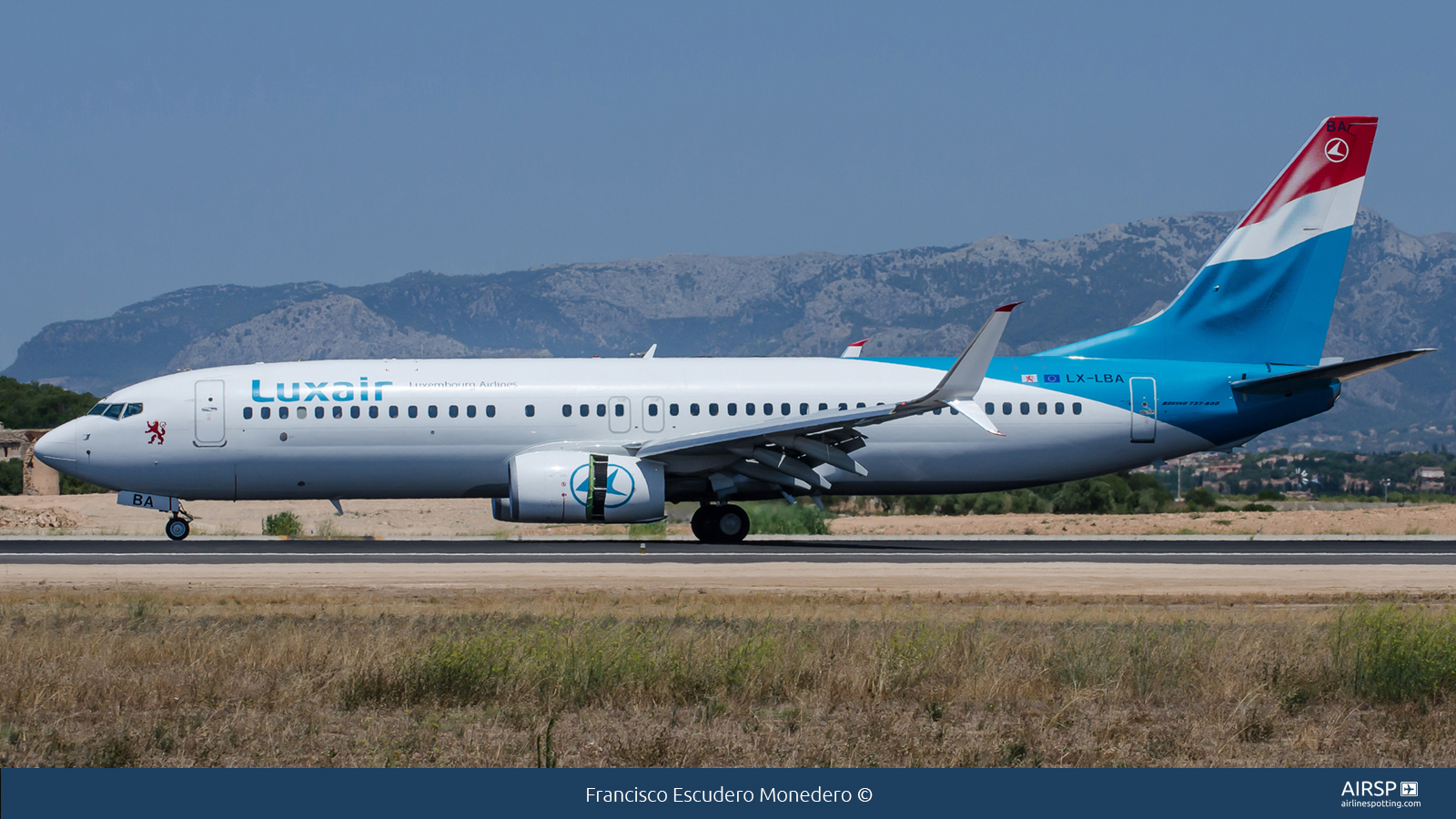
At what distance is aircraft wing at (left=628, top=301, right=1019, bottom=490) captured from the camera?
27.1 metres

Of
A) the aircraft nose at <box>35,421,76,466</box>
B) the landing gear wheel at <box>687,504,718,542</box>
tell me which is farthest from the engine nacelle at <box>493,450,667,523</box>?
the aircraft nose at <box>35,421,76,466</box>

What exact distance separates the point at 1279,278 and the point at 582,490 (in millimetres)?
16914

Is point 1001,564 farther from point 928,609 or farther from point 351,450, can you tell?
point 351,450

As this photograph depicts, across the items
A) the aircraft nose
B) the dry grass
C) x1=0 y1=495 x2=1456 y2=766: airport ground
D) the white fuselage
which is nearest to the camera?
the dry grass

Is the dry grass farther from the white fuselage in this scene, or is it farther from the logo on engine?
the white fuselage

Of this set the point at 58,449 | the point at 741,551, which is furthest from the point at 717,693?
the point at 58,449

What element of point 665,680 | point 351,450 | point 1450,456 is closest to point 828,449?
point 351,450

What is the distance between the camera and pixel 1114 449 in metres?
32.3

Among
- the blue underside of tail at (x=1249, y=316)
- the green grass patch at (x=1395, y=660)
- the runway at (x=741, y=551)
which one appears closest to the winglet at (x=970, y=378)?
the runway at (x=741, y=551)

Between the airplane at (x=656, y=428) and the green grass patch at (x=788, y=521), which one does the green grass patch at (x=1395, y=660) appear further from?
the green grass patch at (x=788, y=521)

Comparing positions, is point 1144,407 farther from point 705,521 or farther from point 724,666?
point 724,666

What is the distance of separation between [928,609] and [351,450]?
1561 cm

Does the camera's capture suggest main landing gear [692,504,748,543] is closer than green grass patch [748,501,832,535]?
Yes

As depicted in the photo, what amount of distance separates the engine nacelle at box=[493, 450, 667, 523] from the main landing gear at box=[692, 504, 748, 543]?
2.07m
